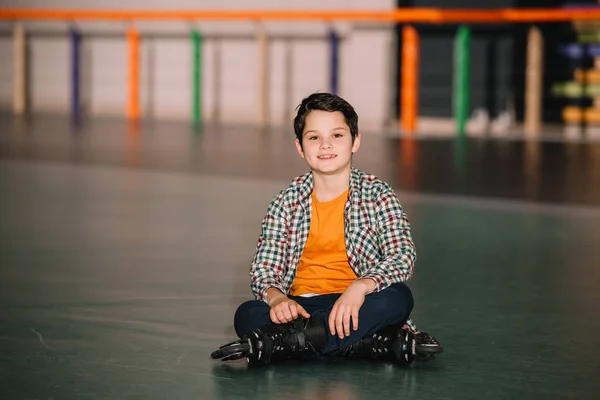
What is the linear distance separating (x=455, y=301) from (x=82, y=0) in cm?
1343

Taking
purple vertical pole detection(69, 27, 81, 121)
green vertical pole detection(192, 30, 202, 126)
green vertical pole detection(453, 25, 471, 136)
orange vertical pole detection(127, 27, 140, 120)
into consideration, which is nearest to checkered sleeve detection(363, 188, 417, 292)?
green vertical pole detection(453, 25, 471, 136)

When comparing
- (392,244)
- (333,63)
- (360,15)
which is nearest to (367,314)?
(392,244)

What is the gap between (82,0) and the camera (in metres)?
16.8

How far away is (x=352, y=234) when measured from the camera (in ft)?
10.9

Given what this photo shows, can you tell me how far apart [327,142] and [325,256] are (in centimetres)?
31

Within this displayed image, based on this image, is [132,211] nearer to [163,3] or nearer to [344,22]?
[344,22]

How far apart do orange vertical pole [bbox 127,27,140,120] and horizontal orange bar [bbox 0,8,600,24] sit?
0.83 feet

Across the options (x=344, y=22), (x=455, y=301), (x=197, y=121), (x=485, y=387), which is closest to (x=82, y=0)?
(x=197, y=121)

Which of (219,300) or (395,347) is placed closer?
(395,347)

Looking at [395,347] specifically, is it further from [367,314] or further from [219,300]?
[219,300]

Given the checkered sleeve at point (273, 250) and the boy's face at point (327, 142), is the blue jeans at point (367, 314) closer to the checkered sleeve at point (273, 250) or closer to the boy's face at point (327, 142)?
the checkered sleeve at point (273, 250)

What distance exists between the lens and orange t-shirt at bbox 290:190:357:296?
11.1ft

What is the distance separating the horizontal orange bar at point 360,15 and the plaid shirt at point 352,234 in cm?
1033

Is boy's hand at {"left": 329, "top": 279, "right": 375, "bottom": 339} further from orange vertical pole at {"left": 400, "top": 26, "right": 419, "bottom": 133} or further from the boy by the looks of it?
orange vertical pole at {"left": 400, "top": 26, "right": 419, "bottom": 133}
